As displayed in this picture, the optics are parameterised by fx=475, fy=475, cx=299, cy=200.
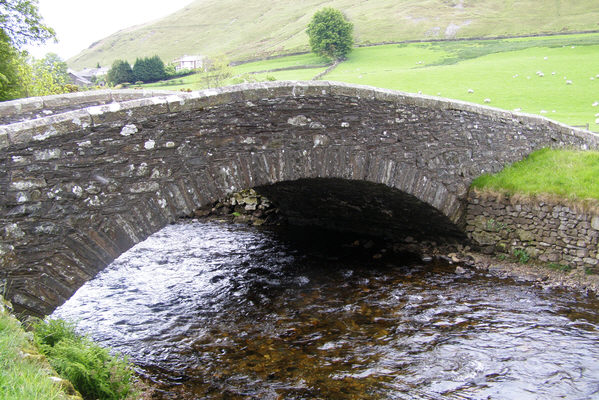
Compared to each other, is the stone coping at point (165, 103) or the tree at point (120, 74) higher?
the tree at point (120, 74)

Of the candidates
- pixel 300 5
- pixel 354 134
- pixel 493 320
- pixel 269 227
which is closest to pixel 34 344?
pixel 354 134

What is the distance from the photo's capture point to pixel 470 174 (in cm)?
1048

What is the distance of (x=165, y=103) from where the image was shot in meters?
6.46

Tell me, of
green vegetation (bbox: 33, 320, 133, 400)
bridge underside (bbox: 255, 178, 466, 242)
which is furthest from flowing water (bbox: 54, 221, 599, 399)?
green vegetation (bbox: 33, 320, 133, 400)

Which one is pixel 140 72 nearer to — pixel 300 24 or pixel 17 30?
pixel 17 30

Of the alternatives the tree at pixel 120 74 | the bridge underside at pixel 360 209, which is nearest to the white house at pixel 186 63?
the tree at pixel 120 74

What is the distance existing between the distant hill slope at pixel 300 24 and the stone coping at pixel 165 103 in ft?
195

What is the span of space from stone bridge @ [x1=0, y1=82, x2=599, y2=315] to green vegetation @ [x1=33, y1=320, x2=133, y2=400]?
0.70 metres

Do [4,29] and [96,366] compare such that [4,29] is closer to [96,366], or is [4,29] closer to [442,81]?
[96,366]

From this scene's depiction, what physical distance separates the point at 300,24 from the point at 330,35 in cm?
5497

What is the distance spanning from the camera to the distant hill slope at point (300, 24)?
68750 mm

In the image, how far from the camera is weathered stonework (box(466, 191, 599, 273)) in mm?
9281

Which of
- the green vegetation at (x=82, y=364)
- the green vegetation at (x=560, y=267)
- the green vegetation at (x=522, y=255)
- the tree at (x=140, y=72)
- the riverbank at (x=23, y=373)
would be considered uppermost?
the tree at (x=140, y=72)

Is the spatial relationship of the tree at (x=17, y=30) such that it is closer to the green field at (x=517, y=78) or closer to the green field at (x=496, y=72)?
the green field at (x=517, y=78)
